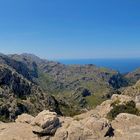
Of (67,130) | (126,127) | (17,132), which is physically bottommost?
(17,132)

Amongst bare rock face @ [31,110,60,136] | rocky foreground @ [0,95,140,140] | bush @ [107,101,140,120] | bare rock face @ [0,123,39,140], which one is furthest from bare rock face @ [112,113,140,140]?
bush @ [107,101,140,120]

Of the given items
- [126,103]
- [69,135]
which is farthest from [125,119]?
[126,103]

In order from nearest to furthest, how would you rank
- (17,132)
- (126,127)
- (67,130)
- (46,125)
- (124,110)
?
1. (67,130)
2. (46,125)
3. (17,132)
4. (126,127)
5. (124,110)

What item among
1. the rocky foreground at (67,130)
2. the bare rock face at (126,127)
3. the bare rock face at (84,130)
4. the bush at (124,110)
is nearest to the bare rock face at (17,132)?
the rocky foreground at (67,130)

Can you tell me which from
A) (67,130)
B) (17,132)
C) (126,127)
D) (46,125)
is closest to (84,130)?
(67,130)

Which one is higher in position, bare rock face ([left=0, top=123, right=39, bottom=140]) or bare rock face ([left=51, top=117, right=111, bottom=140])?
bare rock face ([left=51, top=117, right=111, bottom=140])

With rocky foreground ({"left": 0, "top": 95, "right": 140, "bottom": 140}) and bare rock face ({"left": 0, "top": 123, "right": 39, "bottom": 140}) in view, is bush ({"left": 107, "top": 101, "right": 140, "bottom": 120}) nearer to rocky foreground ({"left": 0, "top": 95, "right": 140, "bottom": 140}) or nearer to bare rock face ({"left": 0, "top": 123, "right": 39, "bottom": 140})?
rocky foreground ({"left": 0, "top": 95, "right": 140, "bottom": 140})

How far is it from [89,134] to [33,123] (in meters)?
9.57

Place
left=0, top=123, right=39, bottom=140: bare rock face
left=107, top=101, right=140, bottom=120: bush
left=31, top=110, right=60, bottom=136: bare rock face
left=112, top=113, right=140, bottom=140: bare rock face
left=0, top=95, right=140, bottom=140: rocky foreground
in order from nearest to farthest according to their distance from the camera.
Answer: left=0, top=95, right=140, bottom=140: rocky foreground
left=112, top=113, right=140, bottom=140: bare rock face
left=0, top=123, right=39, bottom=140: bare rock face
left=31, top=110, right=60, bottom=136: bare rock face
left=107, top=101, right=140, bottom=120: bush

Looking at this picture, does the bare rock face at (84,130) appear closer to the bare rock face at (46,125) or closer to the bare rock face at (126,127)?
the bare rock face at (46,125)

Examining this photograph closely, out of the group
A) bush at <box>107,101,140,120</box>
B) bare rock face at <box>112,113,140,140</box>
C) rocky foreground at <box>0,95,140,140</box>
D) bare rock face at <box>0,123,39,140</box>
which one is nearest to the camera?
rocky foreground at <box>0,95,140,140</box>

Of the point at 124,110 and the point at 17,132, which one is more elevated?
the point at 17,132

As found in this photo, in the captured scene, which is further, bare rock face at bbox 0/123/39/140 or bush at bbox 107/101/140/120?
bush at bbox 107/101/140/120

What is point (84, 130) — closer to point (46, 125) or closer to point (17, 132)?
Answer: point (46, 125)
